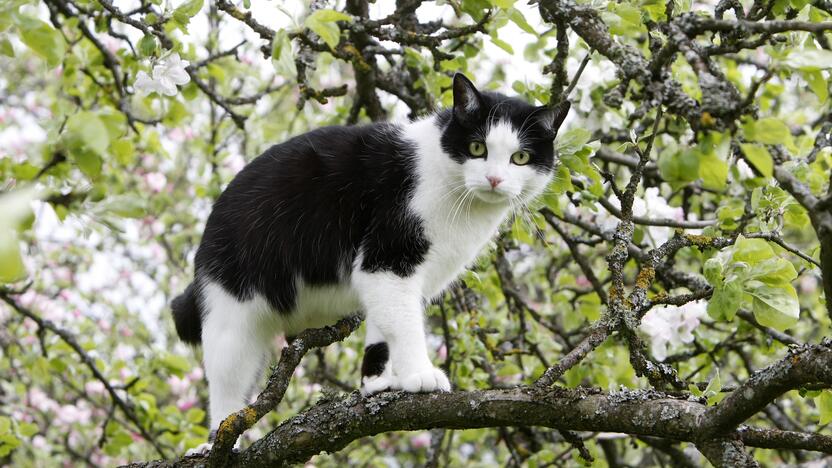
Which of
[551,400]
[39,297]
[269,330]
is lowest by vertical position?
[551,400]

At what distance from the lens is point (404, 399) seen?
227cm

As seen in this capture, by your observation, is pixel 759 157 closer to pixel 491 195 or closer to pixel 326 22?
pixel 326 22

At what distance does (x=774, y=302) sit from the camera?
78.5 inches

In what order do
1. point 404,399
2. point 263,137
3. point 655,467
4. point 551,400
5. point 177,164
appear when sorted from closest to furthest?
1. point 551,400
2. point 404,399
3. point 655,467
4. point 263,137
5. point 177,164

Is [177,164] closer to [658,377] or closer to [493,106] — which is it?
[493,106]

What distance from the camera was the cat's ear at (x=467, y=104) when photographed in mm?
2854

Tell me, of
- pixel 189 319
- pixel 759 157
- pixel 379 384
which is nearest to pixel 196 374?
pixel 189 319

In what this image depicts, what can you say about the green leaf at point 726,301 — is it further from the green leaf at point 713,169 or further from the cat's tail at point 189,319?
the cat's tail at point 189,319

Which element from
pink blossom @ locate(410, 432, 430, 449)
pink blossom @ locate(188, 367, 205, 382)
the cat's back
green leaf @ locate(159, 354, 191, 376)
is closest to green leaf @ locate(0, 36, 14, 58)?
the cat's back

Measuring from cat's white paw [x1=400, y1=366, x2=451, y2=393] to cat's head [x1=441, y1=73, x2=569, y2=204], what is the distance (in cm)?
64

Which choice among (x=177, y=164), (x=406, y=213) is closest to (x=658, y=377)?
(x=406, y=213)

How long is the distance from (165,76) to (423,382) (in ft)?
4.19

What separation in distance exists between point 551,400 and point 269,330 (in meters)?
1.53

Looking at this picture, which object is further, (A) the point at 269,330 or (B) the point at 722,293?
(A) the point at 269,330
